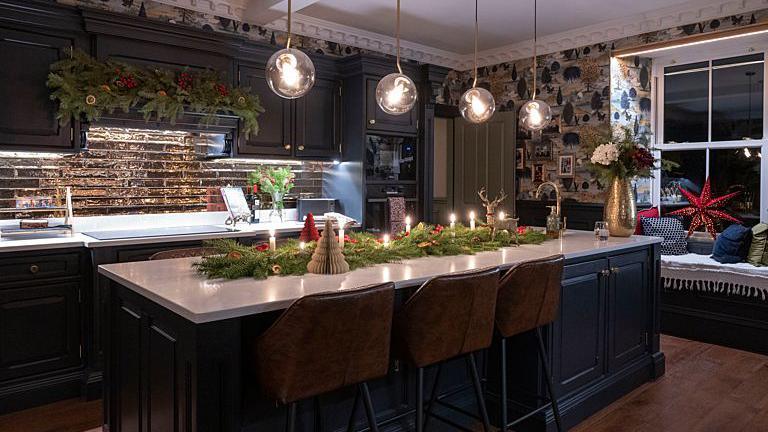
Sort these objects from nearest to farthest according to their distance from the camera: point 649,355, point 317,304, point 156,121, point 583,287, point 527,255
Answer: point 317,304
point 527,255
point 583,287
point 649,355
point 156,121

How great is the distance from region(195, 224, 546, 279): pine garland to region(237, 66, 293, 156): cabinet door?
6.91 feet

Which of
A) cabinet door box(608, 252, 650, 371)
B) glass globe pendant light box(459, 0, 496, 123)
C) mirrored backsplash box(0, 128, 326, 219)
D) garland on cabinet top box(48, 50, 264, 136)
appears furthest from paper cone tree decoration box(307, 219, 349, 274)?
mirrored backsplash box(0, 128, 326, 219)

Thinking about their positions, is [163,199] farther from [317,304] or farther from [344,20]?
[317,304]

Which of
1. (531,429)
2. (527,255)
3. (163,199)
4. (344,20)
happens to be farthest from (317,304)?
(344,20)

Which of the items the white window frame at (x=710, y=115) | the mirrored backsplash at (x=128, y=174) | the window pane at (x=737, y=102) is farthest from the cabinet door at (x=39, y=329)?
the window pane at (x=737, y=102)

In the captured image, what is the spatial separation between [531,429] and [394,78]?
202 centimetres

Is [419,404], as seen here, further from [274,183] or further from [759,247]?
[759,247]

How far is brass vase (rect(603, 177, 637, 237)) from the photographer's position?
3873 mm

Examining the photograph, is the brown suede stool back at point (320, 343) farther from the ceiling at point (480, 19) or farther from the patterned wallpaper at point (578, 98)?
the patterned wallpaper at point (578, 98)

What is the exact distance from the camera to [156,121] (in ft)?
13.8

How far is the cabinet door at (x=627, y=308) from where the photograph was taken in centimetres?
344

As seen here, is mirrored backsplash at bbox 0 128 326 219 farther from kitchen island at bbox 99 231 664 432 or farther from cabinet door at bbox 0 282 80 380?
kitchen island at bbox 99 231 664 432

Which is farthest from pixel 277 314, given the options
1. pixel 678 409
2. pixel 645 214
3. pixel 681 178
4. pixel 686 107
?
pixel 686 107

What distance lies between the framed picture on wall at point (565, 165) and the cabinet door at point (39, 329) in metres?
4.63
